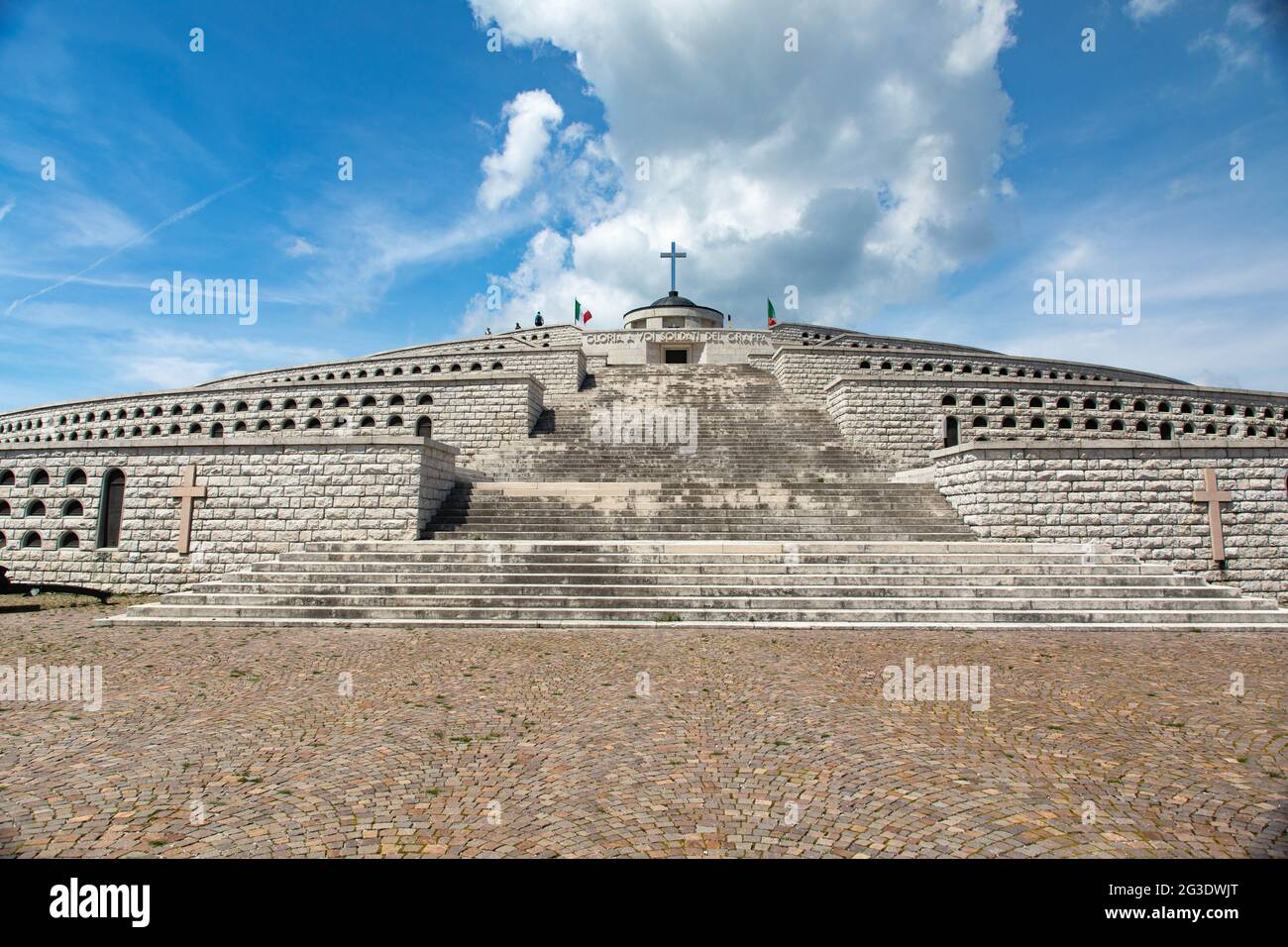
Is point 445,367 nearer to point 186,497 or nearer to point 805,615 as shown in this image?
point 186,497

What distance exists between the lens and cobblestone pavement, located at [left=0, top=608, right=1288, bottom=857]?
331 centimetres

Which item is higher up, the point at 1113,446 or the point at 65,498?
the point at 1113,446

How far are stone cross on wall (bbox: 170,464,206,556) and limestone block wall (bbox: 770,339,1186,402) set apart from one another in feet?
61.4

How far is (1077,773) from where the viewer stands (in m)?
4.12

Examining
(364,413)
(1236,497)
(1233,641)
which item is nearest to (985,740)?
(1233,641)

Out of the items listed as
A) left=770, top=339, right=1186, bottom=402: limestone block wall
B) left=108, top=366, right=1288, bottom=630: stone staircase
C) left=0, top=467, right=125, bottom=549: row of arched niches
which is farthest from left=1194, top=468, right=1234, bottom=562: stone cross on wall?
left=0, top=467, right=125, bottom=549: row of arched niches

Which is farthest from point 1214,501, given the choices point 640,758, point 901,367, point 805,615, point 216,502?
point 216,502

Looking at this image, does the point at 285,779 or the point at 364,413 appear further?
the point at 364,413

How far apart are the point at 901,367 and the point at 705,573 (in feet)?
73.4

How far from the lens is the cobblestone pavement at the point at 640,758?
3.31 meters
